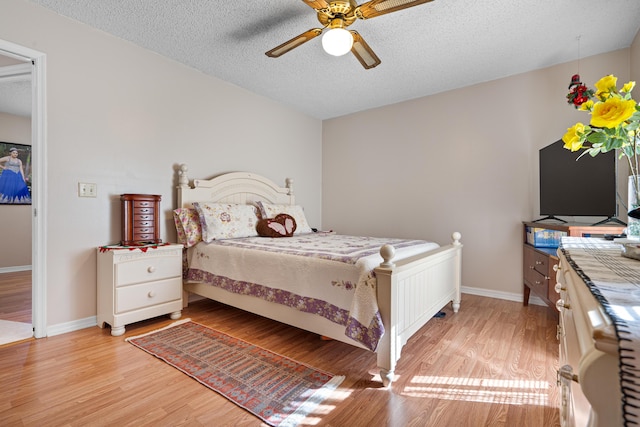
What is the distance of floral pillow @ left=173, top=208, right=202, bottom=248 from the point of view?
2840mm

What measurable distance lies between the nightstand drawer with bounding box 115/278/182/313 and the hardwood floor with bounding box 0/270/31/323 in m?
0.94

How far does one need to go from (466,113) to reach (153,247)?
3603mm

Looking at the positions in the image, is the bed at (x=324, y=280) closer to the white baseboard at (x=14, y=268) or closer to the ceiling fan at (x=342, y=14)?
the ceiling fan at (x=342, y=14)

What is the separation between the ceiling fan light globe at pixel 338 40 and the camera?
6.39ft

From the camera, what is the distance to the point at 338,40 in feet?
6.45

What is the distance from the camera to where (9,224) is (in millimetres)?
4520

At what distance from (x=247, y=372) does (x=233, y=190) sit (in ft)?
7.13

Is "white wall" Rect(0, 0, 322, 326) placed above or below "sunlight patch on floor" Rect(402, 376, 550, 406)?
above

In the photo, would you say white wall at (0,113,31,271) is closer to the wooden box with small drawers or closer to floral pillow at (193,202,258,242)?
the wooden box with small drawers

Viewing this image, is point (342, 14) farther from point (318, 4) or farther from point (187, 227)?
point (187, 227)

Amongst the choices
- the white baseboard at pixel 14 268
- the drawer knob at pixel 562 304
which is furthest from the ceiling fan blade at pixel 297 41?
the white baseboard at pixel 14 268

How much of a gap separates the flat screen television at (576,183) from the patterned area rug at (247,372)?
2.49 metres

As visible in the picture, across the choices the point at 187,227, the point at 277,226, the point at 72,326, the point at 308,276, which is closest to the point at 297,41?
the point at 308,276

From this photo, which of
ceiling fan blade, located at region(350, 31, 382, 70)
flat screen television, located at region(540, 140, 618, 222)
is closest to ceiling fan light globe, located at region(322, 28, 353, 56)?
ceiling fan blade, located at region(350, 31, 382, 70)
